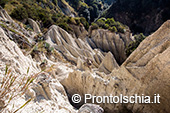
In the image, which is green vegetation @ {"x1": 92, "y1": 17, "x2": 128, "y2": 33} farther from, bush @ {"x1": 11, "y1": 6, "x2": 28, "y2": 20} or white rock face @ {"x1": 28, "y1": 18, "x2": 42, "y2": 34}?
bush @ {"x1": 11, "y1": 6, "x2": 28, "y2": 20}

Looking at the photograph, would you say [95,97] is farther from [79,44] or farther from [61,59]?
[79,44]

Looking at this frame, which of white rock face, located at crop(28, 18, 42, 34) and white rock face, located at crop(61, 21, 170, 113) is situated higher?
white rock face, located at crop(28, 18, 42, 34)

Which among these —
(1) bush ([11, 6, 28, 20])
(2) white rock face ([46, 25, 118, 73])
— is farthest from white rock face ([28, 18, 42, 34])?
(2) white rock face ([46, 25, 118, 73])

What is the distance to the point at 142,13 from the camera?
164 ft

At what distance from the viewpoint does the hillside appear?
4349 cm

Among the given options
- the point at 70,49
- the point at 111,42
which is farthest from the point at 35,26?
the point at 111,42

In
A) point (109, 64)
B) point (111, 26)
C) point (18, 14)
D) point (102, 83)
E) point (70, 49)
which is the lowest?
point (109, 64)

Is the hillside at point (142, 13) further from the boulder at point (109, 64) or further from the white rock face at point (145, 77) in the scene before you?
the white rock face at point (145, 77)

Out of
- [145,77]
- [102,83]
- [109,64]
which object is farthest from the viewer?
[109,64]

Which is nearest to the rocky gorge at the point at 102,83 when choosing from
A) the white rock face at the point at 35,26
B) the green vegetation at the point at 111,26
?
the white rock face at the point at 35,26

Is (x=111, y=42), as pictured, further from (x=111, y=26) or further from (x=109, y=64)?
(x=109, y=64)

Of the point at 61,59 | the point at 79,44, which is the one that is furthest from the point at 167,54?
the point at 79,44

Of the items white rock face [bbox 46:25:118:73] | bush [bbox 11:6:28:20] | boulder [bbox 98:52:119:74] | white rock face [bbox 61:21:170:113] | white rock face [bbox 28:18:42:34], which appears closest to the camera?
white rock face [bbox 61:21:170:113]

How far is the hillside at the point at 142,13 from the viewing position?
43494mm
